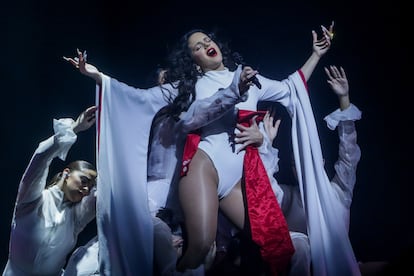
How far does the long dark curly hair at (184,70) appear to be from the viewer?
84.4 inches

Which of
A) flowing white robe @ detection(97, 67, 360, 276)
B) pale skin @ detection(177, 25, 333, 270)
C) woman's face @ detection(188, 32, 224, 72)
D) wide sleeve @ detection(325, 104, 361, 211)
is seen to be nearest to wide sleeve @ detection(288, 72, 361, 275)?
flowing white robe @ detection(97, 67, 360, 276)

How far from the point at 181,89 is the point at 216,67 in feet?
0.57

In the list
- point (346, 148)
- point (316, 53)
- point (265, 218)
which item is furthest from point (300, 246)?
point (316, 53)

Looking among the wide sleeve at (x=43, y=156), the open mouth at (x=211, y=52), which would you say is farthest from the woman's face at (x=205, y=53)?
the wide sleeve at (x=43, y=156)

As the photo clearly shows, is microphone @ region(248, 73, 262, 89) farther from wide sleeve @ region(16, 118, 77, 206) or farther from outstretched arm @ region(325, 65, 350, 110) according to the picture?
wide sleeve @ region(16, 118, 77, 206)

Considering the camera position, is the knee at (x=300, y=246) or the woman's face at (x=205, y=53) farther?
the woman's face at (x=205, y=53)

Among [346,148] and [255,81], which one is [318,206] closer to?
[346,148]

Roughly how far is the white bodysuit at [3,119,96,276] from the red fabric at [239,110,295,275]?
64cm

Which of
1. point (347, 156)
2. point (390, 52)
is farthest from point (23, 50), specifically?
point (390, 52)

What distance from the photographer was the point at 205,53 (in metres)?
2.20

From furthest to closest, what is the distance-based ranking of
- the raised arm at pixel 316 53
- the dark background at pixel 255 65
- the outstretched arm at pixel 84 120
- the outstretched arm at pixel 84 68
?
the dark background at pixel 255 65 < the raised arm at pixel 316 53 < the outstretched arm at pixel 84 120 < the outstretched arm at pixel 84 68

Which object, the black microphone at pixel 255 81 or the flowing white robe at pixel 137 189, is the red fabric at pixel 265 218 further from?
the black microphone at pixel 255 81

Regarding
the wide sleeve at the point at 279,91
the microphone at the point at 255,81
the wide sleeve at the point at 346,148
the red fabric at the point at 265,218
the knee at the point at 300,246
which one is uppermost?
the microphone at the point at 255,81

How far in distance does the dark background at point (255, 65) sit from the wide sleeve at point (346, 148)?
0.15m
